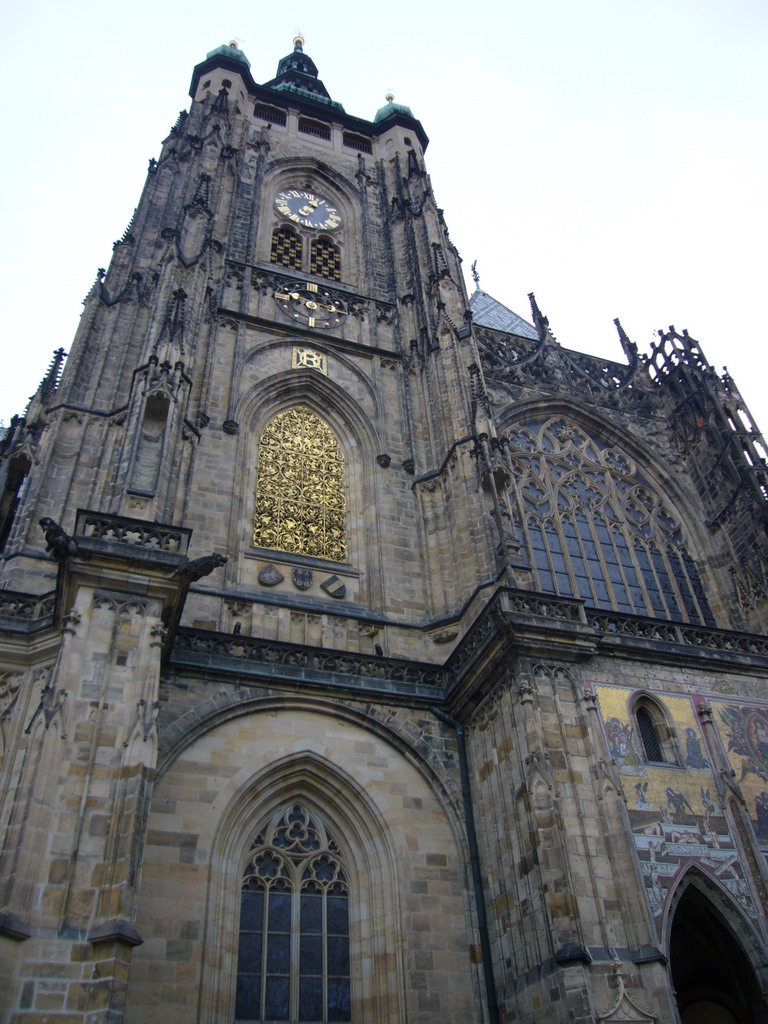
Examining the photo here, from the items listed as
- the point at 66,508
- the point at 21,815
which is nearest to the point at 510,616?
the point at 21,815

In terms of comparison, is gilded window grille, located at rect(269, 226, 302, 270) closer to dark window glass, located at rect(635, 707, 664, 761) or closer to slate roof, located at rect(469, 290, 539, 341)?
slate roof, located at rect(469, 290, 539, 341)

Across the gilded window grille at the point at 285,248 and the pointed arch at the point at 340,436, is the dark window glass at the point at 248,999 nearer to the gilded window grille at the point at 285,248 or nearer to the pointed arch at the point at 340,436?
the pointed arch at the point at 340,436

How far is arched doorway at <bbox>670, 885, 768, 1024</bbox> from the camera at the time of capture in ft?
37.8

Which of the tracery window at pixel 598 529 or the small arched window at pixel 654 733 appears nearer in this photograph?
the small arched window at pixel 654 733

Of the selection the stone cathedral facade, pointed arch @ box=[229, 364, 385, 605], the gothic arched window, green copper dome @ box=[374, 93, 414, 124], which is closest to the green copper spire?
green copper dome @ box=[374, 93, 414, 124]

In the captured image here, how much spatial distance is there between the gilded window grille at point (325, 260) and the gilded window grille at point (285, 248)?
1.16 ft

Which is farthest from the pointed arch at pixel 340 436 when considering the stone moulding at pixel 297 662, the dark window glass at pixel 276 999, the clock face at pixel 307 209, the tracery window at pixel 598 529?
the clock face at pixel 307 209

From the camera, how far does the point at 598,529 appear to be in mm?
18922

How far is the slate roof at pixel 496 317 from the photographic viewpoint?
2838cm

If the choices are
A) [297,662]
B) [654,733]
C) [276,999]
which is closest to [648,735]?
[654,733]

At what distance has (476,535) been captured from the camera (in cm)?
1505

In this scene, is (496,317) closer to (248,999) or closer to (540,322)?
(540,322)

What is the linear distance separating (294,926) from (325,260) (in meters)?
16.6

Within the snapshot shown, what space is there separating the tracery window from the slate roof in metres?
7.94
